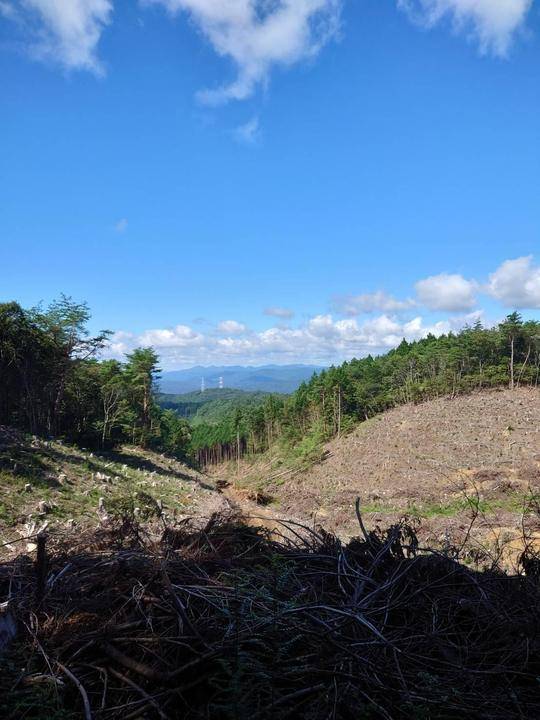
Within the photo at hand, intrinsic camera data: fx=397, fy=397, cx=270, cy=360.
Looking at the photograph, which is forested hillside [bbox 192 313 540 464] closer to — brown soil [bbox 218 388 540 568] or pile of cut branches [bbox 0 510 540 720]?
brown soil [bbox 218 388 540 568]

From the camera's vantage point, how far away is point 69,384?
29875mm

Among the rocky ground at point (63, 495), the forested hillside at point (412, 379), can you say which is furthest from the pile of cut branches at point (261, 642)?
the forested hillside at point (412, 379)

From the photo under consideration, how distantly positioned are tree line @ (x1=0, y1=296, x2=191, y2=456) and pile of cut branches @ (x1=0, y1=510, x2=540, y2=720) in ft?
76.0

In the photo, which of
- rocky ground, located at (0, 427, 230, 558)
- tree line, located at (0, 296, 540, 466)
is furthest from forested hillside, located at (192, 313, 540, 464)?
rocky ground, located at (0, 427, 230, 558)

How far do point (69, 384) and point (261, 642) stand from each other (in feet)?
105

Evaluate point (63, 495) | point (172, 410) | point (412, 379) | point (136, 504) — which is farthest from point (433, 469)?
point (172, 410)

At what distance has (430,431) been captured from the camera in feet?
116

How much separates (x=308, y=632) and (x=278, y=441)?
61337 millimetres

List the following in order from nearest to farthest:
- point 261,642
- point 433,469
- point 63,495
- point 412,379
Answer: point 261,642, point 63,495, point 433,469, point 412,379

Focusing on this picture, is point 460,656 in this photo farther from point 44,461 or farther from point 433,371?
point 433,371

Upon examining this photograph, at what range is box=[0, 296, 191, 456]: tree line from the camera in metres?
22.9

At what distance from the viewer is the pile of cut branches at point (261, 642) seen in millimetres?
1535

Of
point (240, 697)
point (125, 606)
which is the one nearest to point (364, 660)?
point (240, 697)

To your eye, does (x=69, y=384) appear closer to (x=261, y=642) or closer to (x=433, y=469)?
(x=433, y=469)
